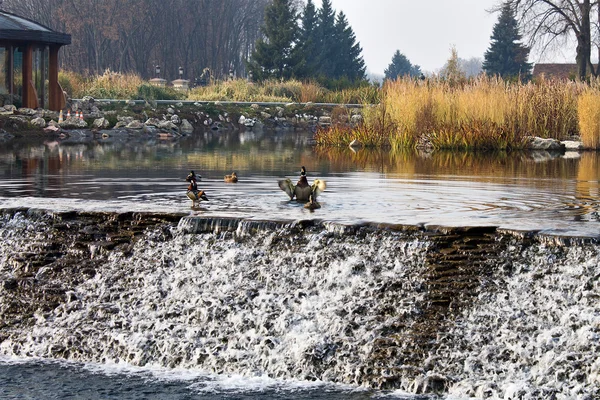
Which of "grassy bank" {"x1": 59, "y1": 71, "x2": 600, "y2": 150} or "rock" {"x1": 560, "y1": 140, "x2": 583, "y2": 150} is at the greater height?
"grassy bank" {"x1": 59, "y1": 71, "x2": 600, "y2": 150}

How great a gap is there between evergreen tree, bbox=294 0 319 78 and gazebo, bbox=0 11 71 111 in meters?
24.8

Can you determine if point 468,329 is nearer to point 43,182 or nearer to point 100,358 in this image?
point 100,358

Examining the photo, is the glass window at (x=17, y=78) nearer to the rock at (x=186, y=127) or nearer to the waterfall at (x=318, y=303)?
the rock at (x=186, y=127)

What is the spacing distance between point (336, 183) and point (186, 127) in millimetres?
23637

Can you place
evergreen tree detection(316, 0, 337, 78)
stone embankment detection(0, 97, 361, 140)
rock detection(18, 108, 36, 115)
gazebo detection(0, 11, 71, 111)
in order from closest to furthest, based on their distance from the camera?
1. stone embankment detection(0, 97, 361, 140)
2. rock detection(18, 108, 36, 115)
3. gazebo detection(0, 11, 71, 111)
4. evergreen tree detection(316, 0, 337, 78)

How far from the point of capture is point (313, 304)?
905 cm

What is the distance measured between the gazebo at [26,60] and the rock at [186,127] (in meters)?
4.93

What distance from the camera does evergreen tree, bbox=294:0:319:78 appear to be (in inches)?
2296

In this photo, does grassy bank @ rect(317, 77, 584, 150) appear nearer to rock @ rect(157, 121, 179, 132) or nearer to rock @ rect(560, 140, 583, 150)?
rock @ rect(560, 140, 583, 150)

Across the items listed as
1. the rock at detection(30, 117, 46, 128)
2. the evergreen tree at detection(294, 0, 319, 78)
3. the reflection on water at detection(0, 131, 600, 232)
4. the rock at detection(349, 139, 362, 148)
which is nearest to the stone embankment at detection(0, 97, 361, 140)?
the rock at detection(30, 117, 46, 128)

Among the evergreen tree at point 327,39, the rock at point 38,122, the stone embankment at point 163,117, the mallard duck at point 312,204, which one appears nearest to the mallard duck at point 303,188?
the mallard duck at point 312,204

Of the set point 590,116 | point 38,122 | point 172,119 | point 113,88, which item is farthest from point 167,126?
point 590,116

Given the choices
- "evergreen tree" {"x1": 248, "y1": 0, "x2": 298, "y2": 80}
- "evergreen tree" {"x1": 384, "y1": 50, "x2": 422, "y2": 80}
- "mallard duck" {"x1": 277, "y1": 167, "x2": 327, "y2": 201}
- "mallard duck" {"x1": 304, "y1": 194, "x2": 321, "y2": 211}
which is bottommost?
"mallard duck" {"x1": 304, "y1": 194, "x2": 321, "y2": 211}

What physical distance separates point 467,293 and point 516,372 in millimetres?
981
